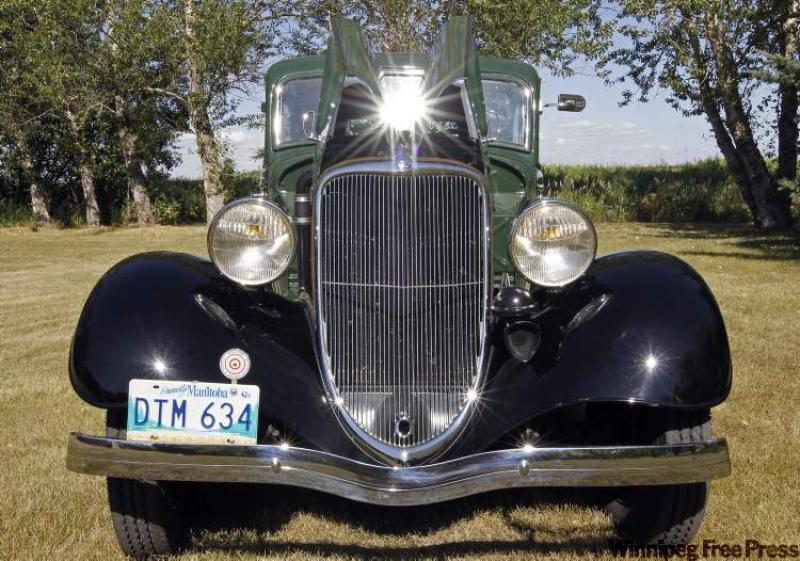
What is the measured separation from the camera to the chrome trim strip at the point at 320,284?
9.16 feet

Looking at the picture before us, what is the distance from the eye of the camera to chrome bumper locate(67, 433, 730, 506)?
248 centimetres

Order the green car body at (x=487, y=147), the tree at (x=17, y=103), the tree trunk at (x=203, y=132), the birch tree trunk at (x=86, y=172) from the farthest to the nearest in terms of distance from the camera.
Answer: the birch tree trunk at (x=86, y=172)
the tree at (x=17, y=103)
the tree trunk at (x=203, y=132)
the green car body at (x=487, y=147)

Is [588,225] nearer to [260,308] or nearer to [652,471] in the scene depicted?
[652,471]

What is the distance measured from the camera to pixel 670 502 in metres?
2.96

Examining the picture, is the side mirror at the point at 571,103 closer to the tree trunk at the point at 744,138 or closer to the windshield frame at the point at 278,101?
the windshield frame at the point at 278,101

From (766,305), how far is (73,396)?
267 inches

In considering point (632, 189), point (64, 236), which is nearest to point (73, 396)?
point (64, 236)

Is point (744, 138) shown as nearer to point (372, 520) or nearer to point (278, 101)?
point (278, 101)

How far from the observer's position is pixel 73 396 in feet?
18.0

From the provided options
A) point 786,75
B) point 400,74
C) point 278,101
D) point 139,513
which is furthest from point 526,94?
point 786,75

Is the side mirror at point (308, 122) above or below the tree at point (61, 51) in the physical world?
below

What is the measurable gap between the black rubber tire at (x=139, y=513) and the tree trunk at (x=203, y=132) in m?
17.7
